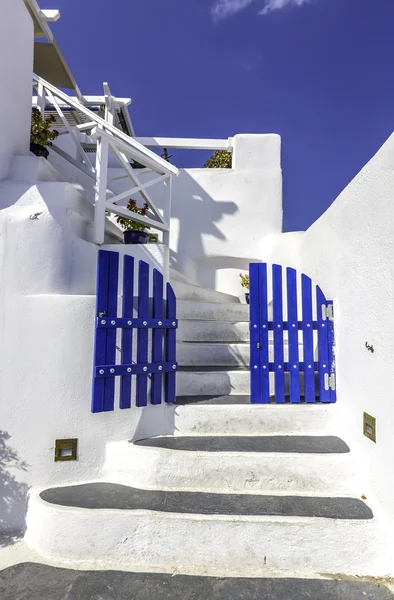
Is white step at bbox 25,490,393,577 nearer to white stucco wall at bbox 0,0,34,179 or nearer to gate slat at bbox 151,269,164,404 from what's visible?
gate slat at bbox 151,269,164,404

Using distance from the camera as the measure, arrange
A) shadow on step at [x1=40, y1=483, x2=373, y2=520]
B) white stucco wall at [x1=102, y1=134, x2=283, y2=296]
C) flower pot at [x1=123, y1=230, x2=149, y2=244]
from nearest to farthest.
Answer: shadow on step at [x1=40, y1=483, x2=373, y2=520], flower pot at [x1=123, y1=230, x2=149, y2=244], white stucco wall at [x1=102, y1=134, x2=283, y2=296]

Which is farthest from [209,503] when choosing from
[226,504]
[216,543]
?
[216,543]

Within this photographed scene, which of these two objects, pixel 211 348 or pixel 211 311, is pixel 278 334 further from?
pixel 211 311

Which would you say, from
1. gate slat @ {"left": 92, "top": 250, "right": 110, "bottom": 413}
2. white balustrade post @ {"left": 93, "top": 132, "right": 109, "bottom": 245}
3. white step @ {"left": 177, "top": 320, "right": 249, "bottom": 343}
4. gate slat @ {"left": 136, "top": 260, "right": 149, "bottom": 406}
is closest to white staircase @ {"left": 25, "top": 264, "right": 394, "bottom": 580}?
gate slat @ {"left": 136, "top": 260, "right": 149, "bottom": 406}

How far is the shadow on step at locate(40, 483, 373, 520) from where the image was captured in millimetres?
2297

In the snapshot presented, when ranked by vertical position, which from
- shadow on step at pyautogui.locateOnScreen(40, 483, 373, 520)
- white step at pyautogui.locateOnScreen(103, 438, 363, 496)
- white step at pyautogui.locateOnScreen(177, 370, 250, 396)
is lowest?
shadow on step at pyautogui.locateOnScreen(40, 483, 373, 520)

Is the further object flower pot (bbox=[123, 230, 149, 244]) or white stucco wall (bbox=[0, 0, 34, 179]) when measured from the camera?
flower pot (bbox=[123, 230, 149, 244])

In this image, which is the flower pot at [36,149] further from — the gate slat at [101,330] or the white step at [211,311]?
the white step at [211,311]

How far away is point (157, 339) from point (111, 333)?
17.8 inches

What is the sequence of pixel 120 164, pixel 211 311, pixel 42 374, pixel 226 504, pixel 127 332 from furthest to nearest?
pixel 211 311
pixel 120 164
pixel 127 332
pixel 42 374
pixel 226 504

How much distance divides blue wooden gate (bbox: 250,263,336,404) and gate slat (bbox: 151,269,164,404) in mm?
897

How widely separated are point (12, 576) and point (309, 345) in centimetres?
292

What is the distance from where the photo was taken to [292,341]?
3270 millimetres

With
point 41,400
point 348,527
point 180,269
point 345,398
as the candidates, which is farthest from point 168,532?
point 180,269
